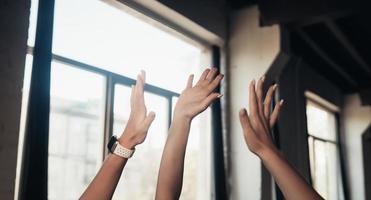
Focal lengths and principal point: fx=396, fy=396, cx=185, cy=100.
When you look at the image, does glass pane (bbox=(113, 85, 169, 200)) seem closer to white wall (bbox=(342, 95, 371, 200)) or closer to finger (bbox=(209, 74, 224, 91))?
finger (bbox=(209, 74, 224, 91))

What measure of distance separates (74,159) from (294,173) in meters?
1.84

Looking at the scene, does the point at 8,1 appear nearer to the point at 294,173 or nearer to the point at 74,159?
the point at 74,159

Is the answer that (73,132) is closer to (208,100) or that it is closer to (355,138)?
(208,100)

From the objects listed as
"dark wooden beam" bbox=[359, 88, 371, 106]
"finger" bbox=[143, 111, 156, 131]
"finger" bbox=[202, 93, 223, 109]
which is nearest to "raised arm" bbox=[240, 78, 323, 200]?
"finger" bbox=[202, 93, 223, 109]

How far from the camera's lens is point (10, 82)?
200 centimetres

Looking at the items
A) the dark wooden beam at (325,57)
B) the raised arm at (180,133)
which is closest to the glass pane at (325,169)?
the dark wooden beam at (325,57)

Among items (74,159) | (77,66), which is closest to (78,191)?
(74,159)

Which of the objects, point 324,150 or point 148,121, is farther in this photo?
point 324,150

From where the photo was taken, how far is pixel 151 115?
3.39 ft

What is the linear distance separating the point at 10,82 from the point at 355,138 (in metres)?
6.74

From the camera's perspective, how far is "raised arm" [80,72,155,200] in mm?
932

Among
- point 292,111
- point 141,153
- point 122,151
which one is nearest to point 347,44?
point 292,111

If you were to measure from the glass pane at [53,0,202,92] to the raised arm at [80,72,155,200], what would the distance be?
5.24 ft

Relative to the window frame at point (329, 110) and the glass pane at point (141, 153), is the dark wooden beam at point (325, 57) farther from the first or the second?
the glass pane at point (141, 153)
